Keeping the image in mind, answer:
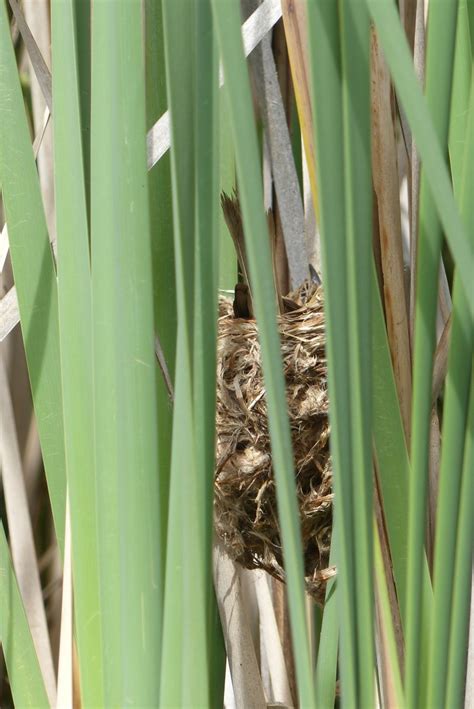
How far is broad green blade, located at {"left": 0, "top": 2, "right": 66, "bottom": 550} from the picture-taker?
0.54 m

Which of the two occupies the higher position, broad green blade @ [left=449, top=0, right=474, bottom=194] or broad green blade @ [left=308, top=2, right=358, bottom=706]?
broad green blade @ [left=449, top=0, right=474, bottom=194]

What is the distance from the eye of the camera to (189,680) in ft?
1.27

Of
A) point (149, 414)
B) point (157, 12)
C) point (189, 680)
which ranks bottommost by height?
point (189, 680)

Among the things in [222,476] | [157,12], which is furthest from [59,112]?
[222,476]

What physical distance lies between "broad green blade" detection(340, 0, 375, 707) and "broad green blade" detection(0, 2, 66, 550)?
0.87 feet

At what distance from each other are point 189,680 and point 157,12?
1.24ft

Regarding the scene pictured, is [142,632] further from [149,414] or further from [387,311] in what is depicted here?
[387,311]

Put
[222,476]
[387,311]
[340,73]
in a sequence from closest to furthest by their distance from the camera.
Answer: [340,73], [387,311], [222,476]

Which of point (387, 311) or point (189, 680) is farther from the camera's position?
point (387, 311)

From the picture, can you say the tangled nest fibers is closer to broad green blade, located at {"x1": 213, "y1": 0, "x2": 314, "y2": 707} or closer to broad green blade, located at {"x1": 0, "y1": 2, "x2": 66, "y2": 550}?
broad green blade, located at {"x1": 0, "y1": 2, "x2": 66, "y2": 550}

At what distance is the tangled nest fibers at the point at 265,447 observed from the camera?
693 mm

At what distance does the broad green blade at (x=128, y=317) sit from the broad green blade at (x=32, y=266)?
0.15 m

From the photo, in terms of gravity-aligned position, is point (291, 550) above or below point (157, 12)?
below

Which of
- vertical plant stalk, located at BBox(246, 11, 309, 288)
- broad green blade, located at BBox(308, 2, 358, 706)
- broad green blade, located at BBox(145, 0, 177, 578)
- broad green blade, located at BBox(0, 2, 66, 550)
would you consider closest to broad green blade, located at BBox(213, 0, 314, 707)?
broad green blade, located at BBox(308, 2, 358, 706)
